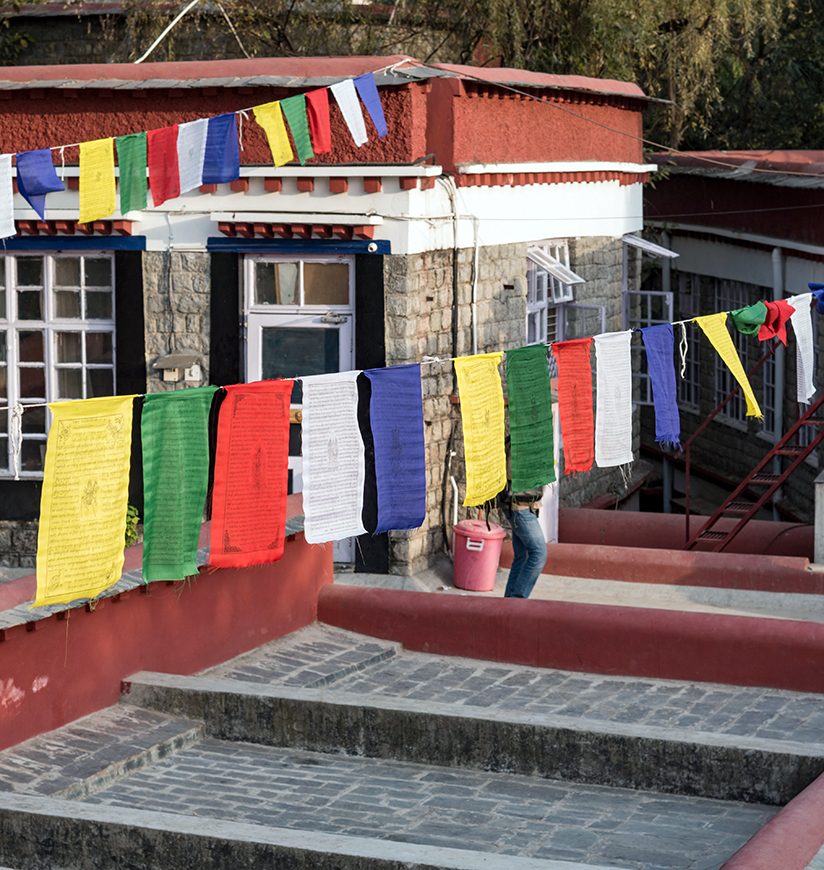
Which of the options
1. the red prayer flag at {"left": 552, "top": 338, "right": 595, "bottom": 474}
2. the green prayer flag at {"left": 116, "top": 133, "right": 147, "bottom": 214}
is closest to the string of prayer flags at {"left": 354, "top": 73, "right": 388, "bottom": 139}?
the green prayer flag at {"left": 116, "top": 133, "right": 147, "bottom": 214}

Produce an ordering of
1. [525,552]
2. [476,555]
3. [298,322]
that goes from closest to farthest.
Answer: [525,552], [476,555], [298,322]

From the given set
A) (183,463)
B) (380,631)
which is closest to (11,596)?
(183,463)

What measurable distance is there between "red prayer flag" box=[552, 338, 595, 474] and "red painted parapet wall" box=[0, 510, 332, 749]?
2.07 meters

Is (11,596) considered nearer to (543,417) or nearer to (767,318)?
(543,417)

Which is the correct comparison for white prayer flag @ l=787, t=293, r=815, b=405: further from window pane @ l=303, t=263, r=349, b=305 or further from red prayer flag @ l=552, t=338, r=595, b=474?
window pane @ l=303, t=263, r=349, b=305

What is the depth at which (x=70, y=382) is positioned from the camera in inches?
603

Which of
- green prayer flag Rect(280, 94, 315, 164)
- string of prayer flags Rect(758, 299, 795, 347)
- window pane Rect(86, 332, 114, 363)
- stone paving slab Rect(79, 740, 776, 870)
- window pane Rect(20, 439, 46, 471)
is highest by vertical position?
green prayer flag Rect(280, 94, 315, 164)

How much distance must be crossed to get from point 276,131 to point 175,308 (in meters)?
2.55

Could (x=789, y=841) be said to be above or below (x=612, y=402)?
below

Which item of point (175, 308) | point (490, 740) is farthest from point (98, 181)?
point (490, 740)

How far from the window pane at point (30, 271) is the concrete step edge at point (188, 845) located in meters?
7.63

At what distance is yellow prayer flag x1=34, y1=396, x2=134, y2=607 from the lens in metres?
8.41

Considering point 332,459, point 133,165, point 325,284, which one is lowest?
point 332,459

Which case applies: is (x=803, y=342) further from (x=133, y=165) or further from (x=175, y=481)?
(x=175, y=481)
